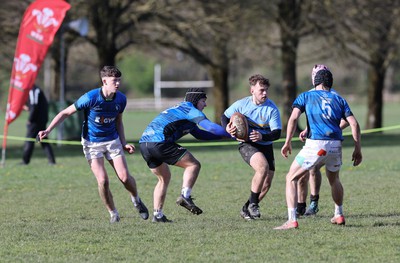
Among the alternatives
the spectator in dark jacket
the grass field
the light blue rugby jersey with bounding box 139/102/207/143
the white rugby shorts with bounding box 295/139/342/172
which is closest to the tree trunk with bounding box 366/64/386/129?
the grass field

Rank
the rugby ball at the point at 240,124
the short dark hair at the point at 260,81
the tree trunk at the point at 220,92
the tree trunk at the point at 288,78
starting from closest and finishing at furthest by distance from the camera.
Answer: the rugby ball at the point at 240,124 → the short dark hair at the point at 260,81 → the tree trunk at the point at 288,78 → the tree trunk at the point at 220,92

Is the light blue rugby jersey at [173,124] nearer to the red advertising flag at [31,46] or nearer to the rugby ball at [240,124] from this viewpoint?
the rugby ball at [240,124]

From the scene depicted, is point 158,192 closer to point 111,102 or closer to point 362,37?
point 111,102

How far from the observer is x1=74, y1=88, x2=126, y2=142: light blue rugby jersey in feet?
37.8

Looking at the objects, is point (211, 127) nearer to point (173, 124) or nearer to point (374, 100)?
point (173, 124)

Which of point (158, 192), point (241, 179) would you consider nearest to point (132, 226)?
point (158, 192)

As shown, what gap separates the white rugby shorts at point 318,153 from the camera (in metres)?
10.6

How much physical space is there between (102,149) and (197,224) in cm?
155

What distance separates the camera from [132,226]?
1118 cm

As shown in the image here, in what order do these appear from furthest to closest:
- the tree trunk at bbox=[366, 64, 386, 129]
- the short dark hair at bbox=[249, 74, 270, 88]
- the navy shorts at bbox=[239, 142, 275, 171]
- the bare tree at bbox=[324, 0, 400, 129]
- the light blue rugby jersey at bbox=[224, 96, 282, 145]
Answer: the tree trunk at bbox=[366, 64, 386, 129] < the bare tree at bbox=[324, 0, 400, 129] < the navy shorts at bbox=[239, 142, 275, 171] < the light blue rugby jersey at bbox=[224, 96, 282, 145] < the short dark hair at bbox=[249, 74, 270, 88]

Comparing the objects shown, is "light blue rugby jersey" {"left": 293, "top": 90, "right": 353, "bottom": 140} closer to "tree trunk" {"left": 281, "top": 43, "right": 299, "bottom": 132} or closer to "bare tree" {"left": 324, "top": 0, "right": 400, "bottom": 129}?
"bare tree" {"left": 324, "top": 0, "right": 400, "bottom": 129}

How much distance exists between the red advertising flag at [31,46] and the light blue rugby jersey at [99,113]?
31.5 ft

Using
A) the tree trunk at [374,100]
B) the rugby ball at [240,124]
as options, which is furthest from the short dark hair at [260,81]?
the tree trunk at [374,100]

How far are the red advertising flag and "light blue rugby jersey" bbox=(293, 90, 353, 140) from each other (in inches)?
457
